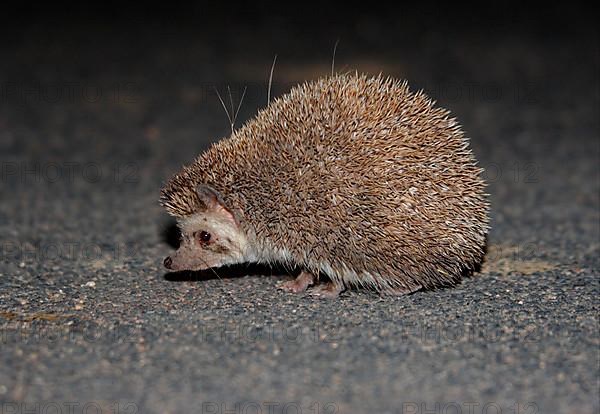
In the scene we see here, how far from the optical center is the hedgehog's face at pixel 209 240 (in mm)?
5703

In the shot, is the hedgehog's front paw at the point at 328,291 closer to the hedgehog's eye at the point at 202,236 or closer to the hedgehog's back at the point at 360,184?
the hedgehog's back at the point at 360,184

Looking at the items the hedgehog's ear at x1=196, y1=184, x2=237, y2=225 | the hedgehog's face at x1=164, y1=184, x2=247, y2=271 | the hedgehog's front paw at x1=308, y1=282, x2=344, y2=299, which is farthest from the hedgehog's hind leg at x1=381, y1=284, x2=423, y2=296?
the hedgehog's ear at x1=196, y1=184, x2=237, y2=225

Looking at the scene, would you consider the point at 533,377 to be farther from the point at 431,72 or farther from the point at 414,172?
the point at 431,72

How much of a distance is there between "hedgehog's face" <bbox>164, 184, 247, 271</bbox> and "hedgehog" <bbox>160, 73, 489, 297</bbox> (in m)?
0.01

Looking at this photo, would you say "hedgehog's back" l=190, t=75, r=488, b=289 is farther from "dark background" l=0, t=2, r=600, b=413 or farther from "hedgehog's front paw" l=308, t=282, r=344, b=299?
"dark background" l=0, t=2, r=600, b=413

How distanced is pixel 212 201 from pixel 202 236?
296 millimetres

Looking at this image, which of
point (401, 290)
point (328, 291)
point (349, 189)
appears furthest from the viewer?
point (328, 291)

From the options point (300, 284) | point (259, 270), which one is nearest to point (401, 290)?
point (300, 284)

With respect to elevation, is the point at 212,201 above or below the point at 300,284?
above

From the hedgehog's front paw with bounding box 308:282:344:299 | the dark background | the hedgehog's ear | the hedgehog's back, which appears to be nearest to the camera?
the dark background

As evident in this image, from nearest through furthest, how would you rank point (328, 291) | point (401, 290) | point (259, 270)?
point (401, 290) < point (328, 291) < point (259, 270)

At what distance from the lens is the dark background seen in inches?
174

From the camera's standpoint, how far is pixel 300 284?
5.81 metres

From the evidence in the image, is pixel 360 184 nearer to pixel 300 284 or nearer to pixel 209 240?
pixel 300 284
